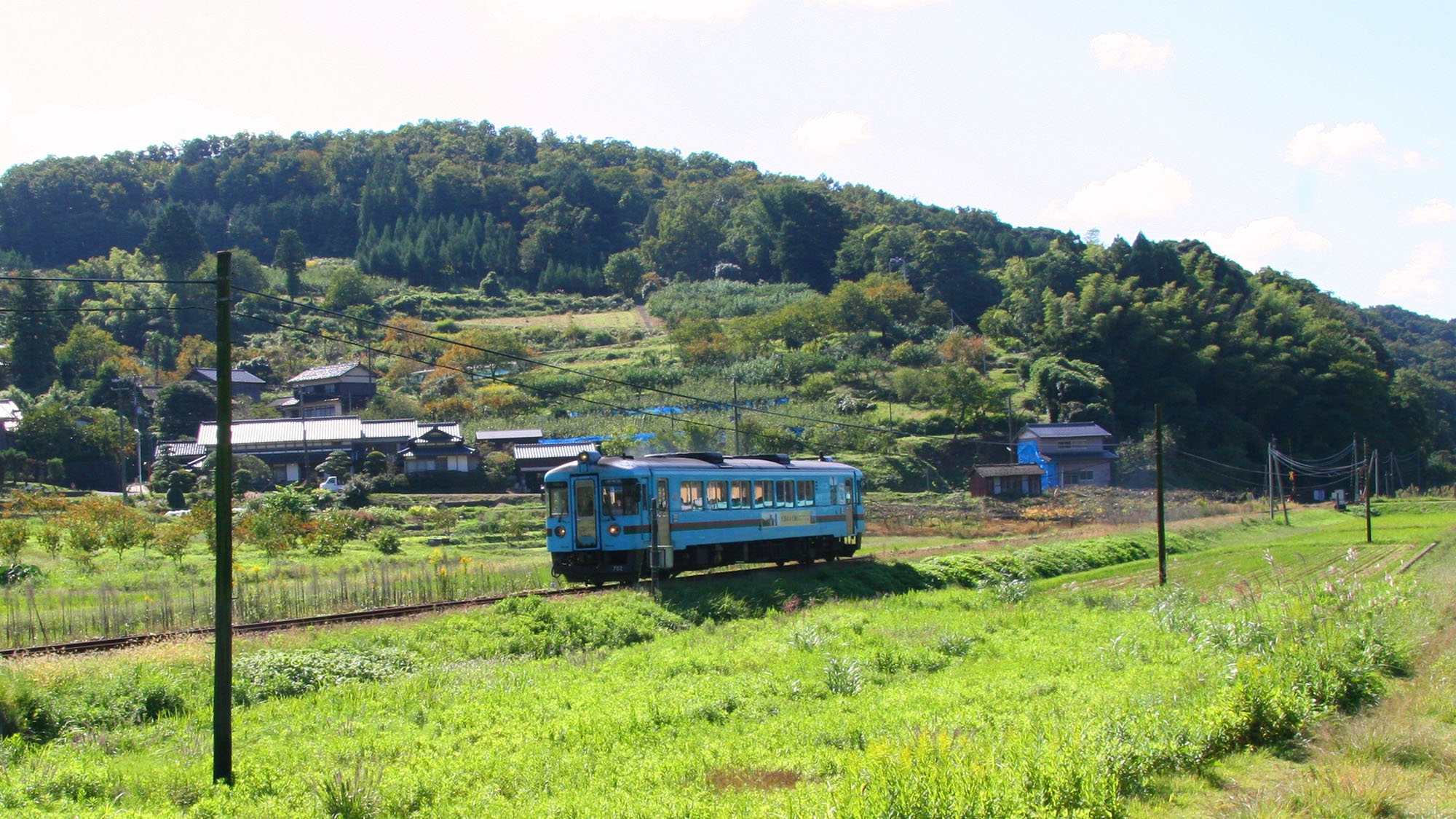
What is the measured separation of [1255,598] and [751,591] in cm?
911

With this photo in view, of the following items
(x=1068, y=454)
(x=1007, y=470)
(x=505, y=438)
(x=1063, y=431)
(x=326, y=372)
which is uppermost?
(x=326, y=372)

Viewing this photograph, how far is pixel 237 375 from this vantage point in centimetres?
6938

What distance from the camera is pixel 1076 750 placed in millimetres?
8273

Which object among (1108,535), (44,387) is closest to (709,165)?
(44,387)

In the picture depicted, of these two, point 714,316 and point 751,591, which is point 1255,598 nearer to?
point 751,591

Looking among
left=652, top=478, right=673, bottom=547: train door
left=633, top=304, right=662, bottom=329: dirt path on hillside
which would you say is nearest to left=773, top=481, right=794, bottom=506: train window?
left=652, top=478, right=673, bottom=547: train door

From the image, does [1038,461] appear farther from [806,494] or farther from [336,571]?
[336,571]

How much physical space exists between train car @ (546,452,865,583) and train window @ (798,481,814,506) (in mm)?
36

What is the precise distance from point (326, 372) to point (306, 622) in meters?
52.9

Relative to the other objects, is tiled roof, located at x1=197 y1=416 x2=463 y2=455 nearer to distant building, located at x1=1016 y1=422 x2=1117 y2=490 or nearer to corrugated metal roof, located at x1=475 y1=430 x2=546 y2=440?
corrugated metal roof, located at x1=475 y1=430 x2=546 y2=440

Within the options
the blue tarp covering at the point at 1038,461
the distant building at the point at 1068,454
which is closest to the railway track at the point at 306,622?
the blue tarp covering at the point at 1038,461

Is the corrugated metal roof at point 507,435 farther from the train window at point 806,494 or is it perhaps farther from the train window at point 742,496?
the train window at point 742,496

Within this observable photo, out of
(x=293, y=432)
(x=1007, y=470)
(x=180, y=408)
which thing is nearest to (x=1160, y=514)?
(x=1007, y=470)

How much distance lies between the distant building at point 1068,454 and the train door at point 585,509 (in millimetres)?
43111
